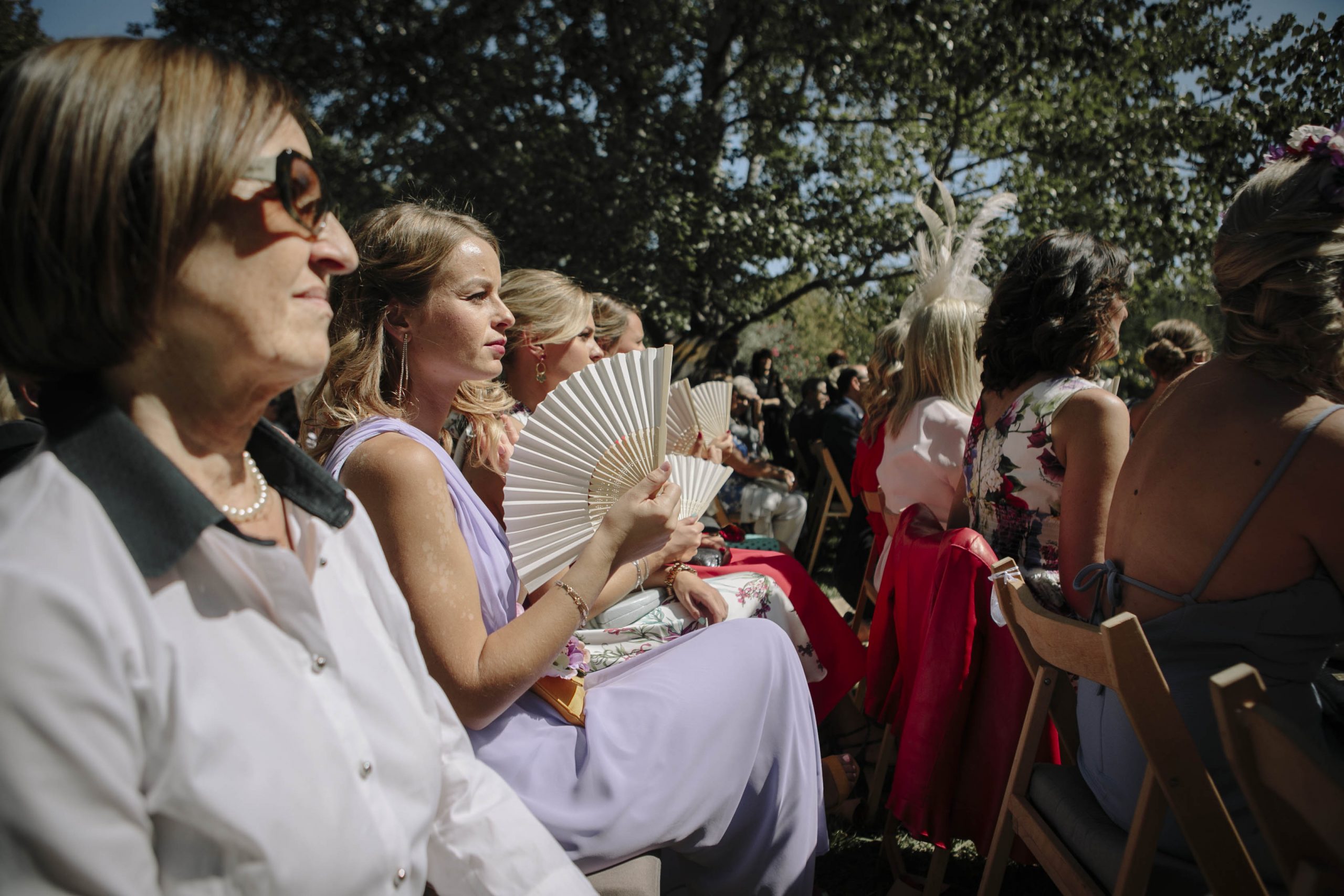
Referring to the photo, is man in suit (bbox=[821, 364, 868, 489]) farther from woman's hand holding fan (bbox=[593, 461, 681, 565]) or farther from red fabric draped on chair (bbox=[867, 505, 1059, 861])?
woman's hand holding fan (bbox=[593, 461, 681, 565])

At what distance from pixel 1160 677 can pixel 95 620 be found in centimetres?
154

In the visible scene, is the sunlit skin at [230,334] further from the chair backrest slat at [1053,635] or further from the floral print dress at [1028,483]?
the floral print dress at [1028,483]

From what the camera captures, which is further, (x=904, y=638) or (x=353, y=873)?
(x=904, y=638)

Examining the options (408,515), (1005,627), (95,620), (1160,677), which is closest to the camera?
(95,620)

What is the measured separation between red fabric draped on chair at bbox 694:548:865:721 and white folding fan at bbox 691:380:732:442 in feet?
3.81

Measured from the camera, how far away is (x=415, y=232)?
1.96m

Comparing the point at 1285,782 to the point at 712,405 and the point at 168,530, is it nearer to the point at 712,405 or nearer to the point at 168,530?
the point at 168,530

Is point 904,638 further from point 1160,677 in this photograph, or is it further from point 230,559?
point 230,559

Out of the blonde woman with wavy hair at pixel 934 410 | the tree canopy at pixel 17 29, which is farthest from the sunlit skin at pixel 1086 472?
the tree canopy at pixel 17 29

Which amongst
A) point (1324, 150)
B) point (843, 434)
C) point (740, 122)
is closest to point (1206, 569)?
point (1324, 150)

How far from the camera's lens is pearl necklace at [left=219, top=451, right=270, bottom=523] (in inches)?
40.6

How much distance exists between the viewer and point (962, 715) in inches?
90.1

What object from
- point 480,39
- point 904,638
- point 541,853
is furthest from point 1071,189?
point 541,853

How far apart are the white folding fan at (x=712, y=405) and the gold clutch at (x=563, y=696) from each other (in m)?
2.67
